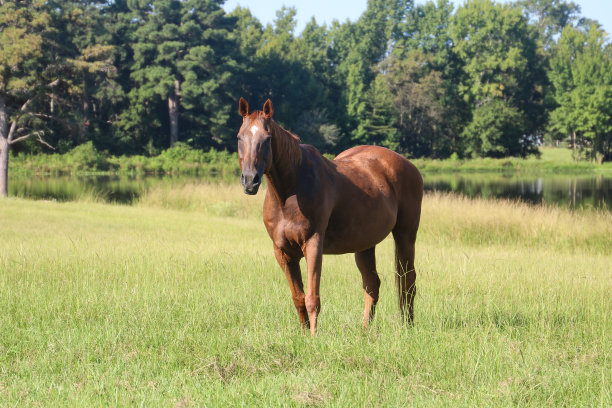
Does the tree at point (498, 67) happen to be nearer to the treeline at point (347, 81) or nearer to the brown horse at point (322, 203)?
the treeline at point (347, 81)

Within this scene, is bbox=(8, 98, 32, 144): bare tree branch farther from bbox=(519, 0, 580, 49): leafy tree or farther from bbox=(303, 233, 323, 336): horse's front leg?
bbox=(519, 0, 580, 49): leafy tree

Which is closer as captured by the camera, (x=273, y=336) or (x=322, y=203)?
(x=322, y=203)

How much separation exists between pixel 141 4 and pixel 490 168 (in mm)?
36858

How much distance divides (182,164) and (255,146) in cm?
5134

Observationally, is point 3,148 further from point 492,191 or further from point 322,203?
point 492,191

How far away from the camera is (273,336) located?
479cm

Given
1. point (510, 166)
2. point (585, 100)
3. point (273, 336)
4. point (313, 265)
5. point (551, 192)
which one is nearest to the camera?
point (313, 265)

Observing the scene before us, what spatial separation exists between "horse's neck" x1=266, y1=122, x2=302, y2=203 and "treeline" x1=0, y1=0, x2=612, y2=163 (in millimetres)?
44765

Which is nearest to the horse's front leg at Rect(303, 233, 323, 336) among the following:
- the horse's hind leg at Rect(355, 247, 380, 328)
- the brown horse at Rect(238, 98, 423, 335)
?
the brown horse at Rect(238, 98, 423, 335)

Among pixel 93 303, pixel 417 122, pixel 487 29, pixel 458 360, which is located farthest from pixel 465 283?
pixel 487 29

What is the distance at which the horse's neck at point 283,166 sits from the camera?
445cm

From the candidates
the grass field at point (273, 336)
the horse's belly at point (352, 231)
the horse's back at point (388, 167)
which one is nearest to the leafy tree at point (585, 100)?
the grass field at point (273, 336)

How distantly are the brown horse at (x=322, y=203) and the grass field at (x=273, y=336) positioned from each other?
406 mm

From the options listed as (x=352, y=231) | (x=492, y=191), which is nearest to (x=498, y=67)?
(x=492, y=191)
